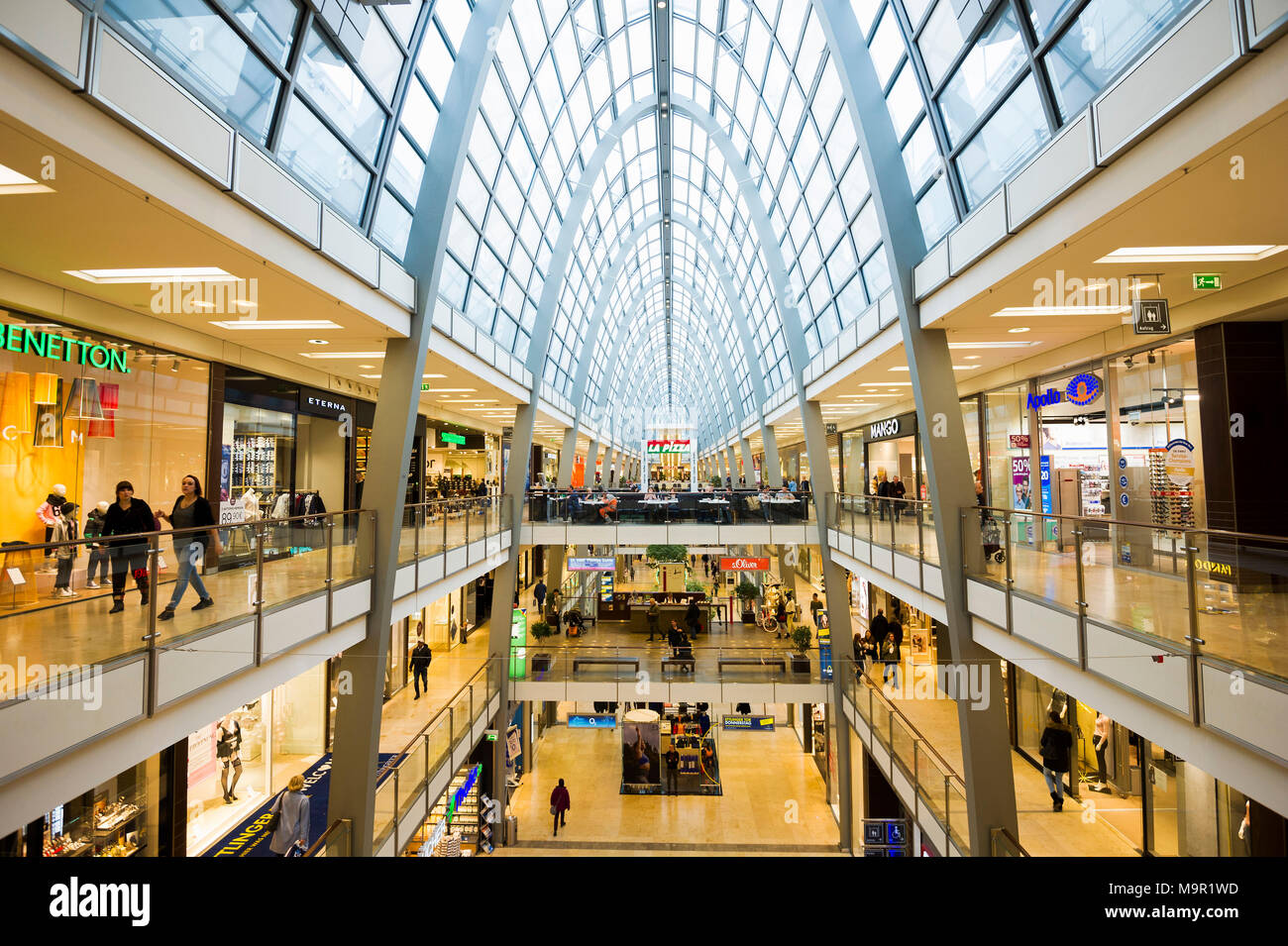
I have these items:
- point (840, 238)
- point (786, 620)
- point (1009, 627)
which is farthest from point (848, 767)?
point (840, 238)

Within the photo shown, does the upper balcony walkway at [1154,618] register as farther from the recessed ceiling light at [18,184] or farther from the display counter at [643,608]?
the display counter at [643,608]

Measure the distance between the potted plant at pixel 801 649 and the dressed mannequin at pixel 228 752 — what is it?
12769 millimetres

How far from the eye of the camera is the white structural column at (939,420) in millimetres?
8766

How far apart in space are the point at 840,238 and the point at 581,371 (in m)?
15.6

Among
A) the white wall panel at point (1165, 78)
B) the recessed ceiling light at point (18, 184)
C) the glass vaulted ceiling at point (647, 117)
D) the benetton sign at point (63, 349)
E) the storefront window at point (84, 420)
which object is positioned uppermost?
the glass vaulted ceiling at point (647, 117)

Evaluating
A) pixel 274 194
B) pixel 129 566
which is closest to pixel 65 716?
pixel 129 566

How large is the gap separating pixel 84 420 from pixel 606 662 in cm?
1180

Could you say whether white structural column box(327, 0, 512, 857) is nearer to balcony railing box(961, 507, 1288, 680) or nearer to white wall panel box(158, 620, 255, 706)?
white wall panel box(158, 620, 255, 706)

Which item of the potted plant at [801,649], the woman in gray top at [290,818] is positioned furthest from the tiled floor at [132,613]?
the potted plant at [801,649]

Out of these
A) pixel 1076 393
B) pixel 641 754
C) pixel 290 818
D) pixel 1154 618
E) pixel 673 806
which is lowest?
pixel 673 806

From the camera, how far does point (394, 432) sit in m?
9.98

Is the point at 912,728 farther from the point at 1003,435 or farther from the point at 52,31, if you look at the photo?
the point at 52,31
